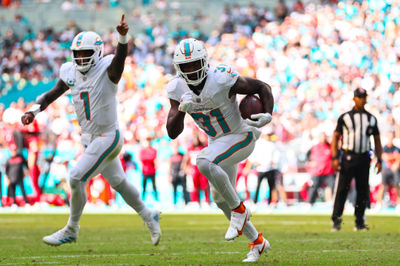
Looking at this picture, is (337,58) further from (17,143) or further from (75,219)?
(75,219)

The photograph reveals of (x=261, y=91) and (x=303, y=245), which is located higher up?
(x=261, y=91)

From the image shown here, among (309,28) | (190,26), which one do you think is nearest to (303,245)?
(309,28)

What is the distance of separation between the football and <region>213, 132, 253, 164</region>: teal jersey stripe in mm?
224

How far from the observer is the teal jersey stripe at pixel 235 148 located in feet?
18.9

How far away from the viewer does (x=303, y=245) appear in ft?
24.1

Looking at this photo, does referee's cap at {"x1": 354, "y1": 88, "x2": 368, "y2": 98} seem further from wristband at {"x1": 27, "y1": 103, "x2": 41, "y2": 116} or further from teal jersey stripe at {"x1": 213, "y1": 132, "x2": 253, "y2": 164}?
wristband at {"x1": 27, "y1": 103, "x2": 41, "y2": 116}

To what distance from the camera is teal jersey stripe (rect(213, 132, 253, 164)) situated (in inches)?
226

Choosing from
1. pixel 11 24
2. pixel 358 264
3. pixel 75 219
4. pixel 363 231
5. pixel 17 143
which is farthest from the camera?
pixel 11 24

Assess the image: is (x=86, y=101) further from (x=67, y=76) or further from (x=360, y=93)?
(x=360, y=93)

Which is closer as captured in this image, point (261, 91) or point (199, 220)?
point (261, 91)

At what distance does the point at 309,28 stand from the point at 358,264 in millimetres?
14954

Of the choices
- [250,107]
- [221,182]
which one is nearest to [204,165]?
[221,182]

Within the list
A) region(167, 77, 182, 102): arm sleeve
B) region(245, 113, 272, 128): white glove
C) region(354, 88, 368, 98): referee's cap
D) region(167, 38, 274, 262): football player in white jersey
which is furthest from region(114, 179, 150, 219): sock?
region(354, 88, 368, 98): referee's cap

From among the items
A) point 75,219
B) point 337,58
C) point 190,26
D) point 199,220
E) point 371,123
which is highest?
point 190,26
